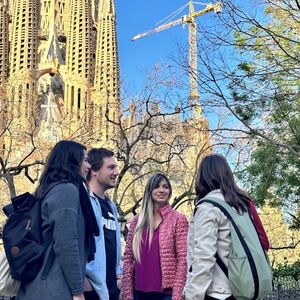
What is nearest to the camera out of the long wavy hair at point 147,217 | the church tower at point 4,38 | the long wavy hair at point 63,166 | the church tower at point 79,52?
the long wavy hair at point 63,166

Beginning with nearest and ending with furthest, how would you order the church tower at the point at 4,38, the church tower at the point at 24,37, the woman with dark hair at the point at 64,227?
1. the woman with dark hair at the point at 64,227
2. the church tower at the point at 24,37
3. the church tower at the point at 4,38

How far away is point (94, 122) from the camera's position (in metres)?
18.3

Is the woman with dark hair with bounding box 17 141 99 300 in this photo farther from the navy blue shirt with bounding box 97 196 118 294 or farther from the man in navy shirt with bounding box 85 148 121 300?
the navy blue shirt with bounding box 97 196 118 294

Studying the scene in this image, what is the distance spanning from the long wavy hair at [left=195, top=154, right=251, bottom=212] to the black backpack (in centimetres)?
87

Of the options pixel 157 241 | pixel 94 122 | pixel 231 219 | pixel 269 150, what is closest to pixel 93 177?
pixel 157 241

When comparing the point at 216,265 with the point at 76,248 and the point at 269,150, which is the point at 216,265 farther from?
the point at 269,150

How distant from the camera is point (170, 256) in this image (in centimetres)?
334

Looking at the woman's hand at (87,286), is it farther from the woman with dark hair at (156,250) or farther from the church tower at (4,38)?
the church tower at (4,38)

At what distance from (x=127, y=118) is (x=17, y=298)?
38.5 ft

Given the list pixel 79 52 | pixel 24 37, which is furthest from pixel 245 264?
pixel 79 52

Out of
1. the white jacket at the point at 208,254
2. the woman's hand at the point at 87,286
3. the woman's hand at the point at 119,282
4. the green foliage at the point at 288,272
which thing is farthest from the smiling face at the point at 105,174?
the green foliage at the point at 288,272

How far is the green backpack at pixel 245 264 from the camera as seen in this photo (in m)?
2.30

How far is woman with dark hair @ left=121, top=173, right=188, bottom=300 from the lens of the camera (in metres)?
3.32

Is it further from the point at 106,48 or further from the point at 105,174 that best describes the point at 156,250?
the point at 106,48
